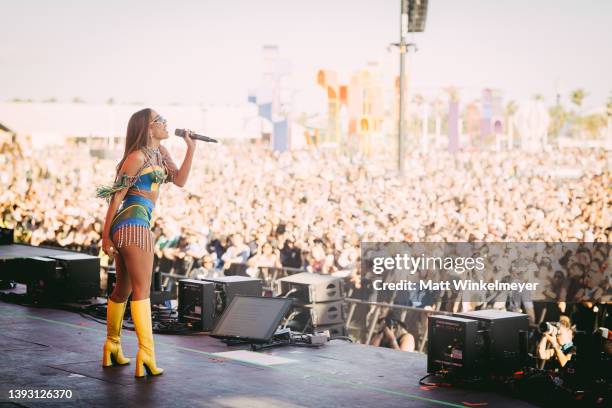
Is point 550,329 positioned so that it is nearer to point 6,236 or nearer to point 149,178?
point 149,178

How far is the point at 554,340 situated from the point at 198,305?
269cm

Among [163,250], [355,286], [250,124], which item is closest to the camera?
[355,286]

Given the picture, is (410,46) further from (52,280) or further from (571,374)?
(571,374)

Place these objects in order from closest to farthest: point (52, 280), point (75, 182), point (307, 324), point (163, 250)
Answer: point (307, 324), point (52, 280), point (163, 250), point (75, 182)

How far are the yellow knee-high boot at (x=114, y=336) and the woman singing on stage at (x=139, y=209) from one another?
23 cm

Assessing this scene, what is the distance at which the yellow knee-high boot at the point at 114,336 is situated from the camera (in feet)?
16.9

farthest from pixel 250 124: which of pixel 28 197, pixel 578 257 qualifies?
pixel 578 257

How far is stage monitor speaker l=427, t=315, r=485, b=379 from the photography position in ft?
16.4

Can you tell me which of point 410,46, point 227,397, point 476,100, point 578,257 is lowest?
point 227,397

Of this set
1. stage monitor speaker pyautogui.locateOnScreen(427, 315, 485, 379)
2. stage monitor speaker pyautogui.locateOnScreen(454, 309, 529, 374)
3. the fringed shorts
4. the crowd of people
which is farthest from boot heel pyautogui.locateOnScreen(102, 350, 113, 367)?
the crowd of people

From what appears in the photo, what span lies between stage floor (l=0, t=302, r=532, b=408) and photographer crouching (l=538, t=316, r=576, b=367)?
44.6 inches

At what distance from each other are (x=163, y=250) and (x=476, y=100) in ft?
115

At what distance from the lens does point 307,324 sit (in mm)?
6836

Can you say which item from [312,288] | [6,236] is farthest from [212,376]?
[6,236]
